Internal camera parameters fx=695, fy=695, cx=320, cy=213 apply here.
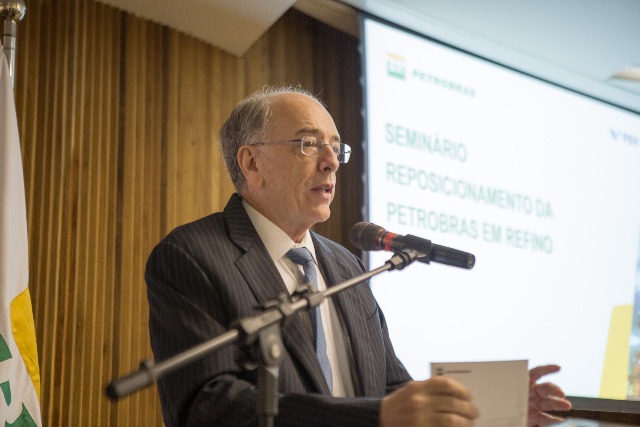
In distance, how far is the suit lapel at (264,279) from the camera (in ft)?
5.78

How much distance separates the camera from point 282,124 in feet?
7.18

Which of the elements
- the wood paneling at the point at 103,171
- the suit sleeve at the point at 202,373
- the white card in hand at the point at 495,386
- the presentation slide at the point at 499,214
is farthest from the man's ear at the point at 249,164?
the presentation slide at the point at 499,214

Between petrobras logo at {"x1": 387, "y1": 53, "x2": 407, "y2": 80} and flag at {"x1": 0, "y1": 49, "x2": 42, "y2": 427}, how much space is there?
2.27 m

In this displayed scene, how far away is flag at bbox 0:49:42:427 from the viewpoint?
8.64 ft

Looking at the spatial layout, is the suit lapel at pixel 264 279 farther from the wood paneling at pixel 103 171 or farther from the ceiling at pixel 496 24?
the ceiling at pixel 496 24

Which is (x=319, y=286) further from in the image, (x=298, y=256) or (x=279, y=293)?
(x=279, y=293)

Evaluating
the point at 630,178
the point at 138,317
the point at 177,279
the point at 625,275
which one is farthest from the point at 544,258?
the point at 177,279

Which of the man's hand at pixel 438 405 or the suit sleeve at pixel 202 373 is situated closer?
the man's hand at pixel 438 405

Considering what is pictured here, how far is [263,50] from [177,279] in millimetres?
3152

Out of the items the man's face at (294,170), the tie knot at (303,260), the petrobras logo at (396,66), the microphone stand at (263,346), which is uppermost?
the petrobras logo at (396,66)

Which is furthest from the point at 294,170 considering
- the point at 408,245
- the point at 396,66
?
the point at 396,66

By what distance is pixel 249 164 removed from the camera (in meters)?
2.24

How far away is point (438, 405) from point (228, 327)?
2.10 ft

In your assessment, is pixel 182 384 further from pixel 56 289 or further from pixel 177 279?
pixel 56 289
